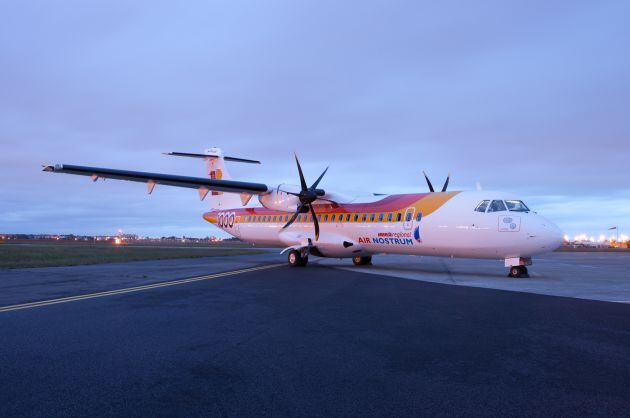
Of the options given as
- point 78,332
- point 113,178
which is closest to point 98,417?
point 78,332

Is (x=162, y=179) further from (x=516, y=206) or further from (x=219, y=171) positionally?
(x=516, y=206)

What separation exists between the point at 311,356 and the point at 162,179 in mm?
16876

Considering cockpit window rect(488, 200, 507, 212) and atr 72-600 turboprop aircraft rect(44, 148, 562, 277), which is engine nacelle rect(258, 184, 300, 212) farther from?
cockpit window rect(488, 200, 507, 212)

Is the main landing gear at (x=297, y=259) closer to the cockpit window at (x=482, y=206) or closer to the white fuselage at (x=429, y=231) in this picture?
A: the white fuselage at (x=429, y=231)

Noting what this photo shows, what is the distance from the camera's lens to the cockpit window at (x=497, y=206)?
15781 millimetres

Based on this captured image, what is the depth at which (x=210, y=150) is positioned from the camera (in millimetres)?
29812

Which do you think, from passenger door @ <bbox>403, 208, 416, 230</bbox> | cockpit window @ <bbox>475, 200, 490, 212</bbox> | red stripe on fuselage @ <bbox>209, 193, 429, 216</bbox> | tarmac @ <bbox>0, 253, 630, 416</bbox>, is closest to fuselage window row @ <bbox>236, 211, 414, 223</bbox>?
passenger door @ <bbox>403, 208, 416, 230</bbox>

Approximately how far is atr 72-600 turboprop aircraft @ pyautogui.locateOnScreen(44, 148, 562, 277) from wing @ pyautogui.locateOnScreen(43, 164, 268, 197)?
38 millimetres

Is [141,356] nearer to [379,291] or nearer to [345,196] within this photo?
[379,291]

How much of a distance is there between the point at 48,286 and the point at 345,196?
14.4 m

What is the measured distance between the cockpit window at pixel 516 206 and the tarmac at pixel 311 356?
20.5 feet

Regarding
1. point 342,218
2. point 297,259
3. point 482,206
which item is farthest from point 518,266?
point 297,259

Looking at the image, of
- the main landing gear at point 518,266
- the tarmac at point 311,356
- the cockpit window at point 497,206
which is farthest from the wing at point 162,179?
the main landing gear at point 518,266

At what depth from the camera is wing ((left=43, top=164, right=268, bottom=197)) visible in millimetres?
18328
